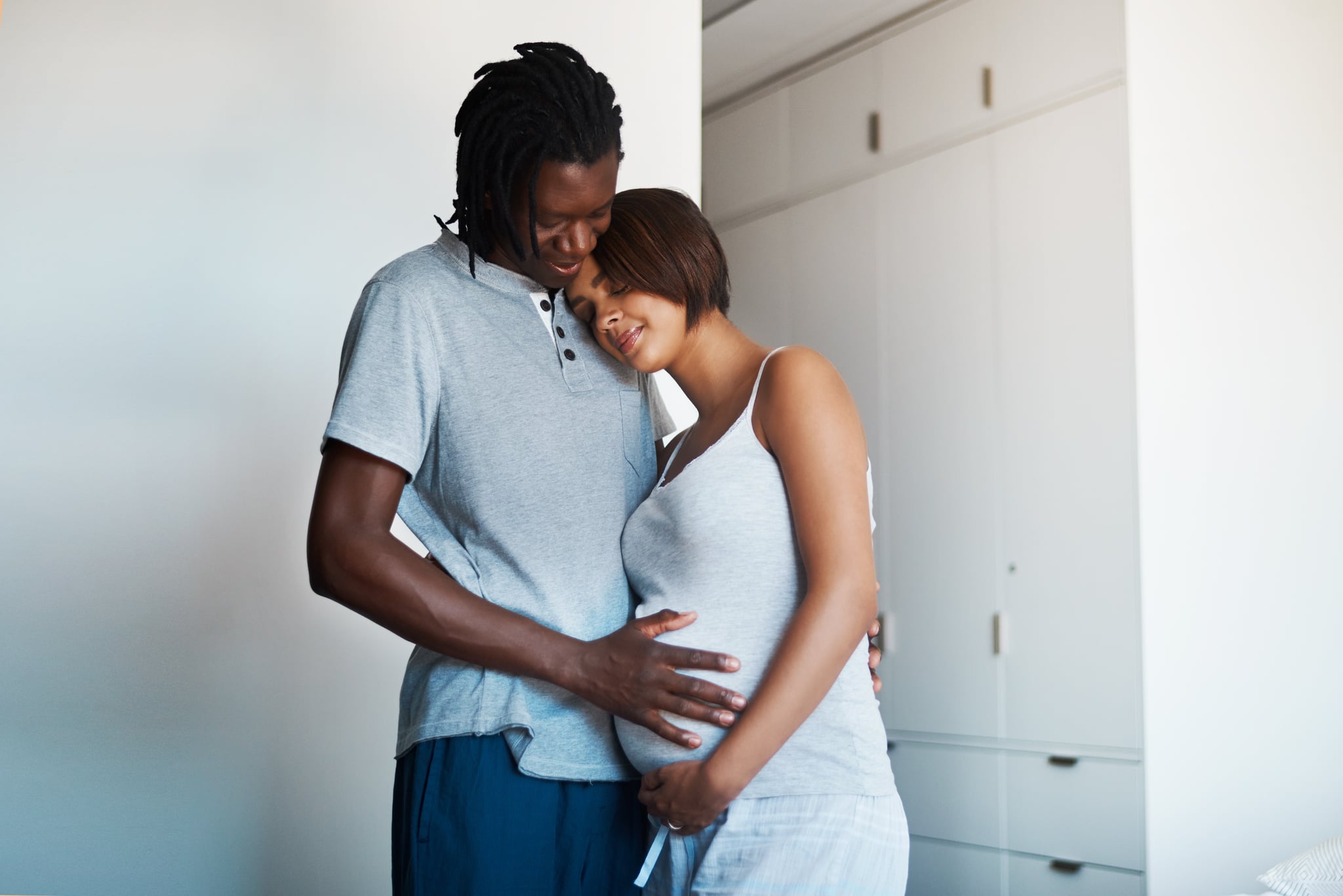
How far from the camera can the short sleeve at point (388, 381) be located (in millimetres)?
986

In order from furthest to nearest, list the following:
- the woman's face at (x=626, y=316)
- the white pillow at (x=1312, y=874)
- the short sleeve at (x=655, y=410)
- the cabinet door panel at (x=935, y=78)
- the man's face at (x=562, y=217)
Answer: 1. the cabinet door panel at (x=935, y=78)
2. the white pillow at (x=1312, y=874)
3. the short sleeve at (x=655, y=410)
4. the woman's face at (x=626, y=316)
5. the man's face at (x=562, y=217)

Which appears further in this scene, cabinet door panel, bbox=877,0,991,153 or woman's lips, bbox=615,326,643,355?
cabinet door panel, bbox=877,0,991,153

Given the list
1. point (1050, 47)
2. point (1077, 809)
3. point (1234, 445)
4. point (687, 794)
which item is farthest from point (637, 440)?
point (1050, 47)

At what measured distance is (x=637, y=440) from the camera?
1.25 m

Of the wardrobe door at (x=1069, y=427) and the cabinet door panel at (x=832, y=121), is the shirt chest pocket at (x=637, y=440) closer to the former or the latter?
the wardrobe door at (x=1069, y=427)

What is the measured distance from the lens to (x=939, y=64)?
3.14m

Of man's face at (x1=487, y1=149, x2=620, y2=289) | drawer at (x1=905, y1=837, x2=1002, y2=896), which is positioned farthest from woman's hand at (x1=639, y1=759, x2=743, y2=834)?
drawer at (x1=905, y1=837, x2=1002, y2=896)

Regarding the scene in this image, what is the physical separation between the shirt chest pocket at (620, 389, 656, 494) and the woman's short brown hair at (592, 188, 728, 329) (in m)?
0.13

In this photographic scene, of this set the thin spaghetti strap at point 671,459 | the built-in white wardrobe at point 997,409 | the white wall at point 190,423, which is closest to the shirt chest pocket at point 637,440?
the thin spaghetti strap at point 671,459

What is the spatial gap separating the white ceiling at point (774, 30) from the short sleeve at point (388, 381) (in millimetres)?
2550

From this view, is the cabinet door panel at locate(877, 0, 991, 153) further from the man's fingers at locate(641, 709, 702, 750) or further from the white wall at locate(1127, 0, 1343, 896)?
the man's fingers at locate(641, 709, 702, 750)

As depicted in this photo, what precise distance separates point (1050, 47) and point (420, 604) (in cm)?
251

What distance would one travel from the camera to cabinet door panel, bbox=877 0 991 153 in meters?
3.04

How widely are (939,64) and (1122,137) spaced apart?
66 centimetres
